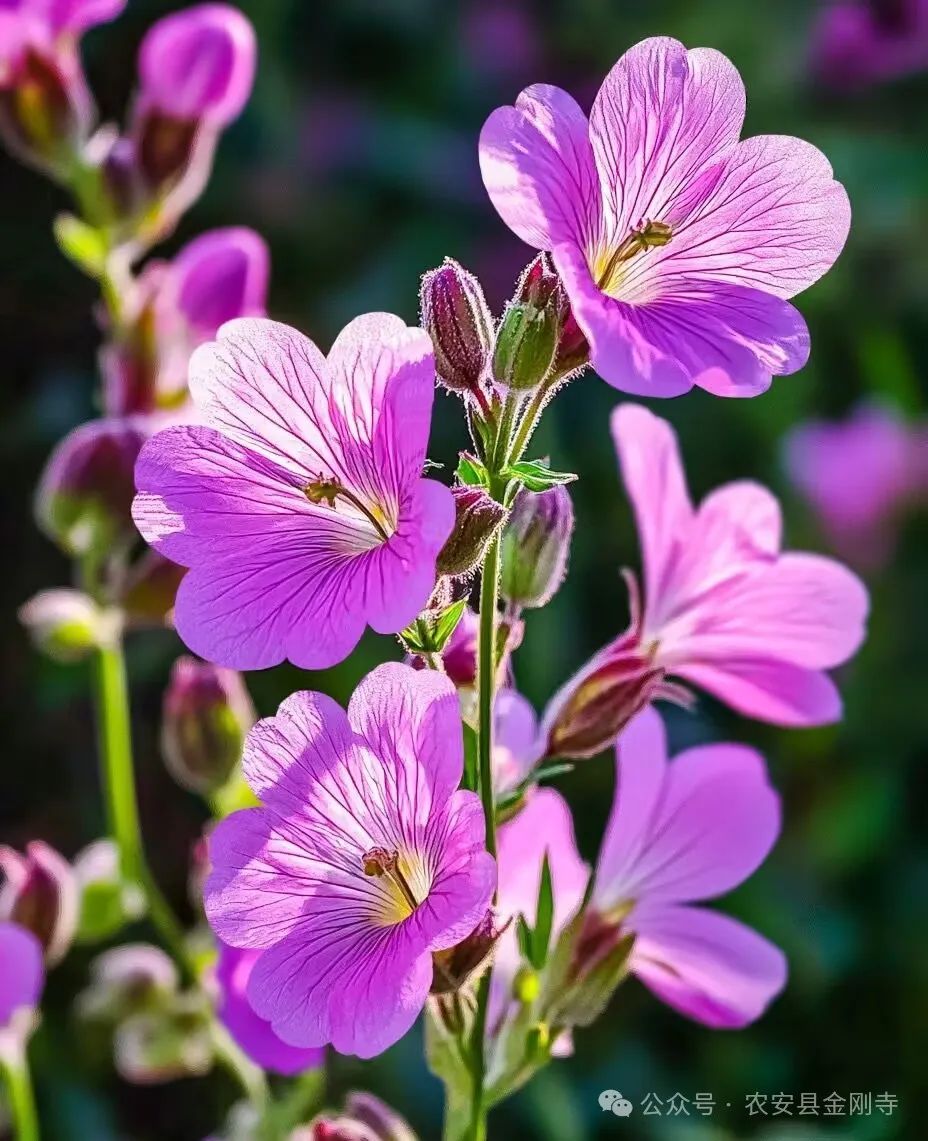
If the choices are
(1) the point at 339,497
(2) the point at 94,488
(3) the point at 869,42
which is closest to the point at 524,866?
(1) the point at 339,497

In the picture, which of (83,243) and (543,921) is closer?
(543,921)

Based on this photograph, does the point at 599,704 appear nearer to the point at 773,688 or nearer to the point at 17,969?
the point at 773,688

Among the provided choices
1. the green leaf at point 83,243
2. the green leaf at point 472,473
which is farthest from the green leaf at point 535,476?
the green leaf at point 83,243

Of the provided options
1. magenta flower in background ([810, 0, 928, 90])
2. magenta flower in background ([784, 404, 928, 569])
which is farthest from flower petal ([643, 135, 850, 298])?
magenta flower in background ([810, 0, 928, 90])

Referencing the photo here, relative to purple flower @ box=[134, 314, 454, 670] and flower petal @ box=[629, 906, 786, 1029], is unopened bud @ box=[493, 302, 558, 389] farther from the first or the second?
flower petal @ box=[629, 906, 786, 1029]

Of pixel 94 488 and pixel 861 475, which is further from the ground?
pixel 94 488

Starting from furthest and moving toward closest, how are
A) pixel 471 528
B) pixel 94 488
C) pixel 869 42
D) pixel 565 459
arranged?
pixel 869 42, pixel 565 459, pixel 94 488, pixel 471 528

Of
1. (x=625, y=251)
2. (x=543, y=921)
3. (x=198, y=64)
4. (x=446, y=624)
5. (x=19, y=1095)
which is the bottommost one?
(x=19, y=1095)
